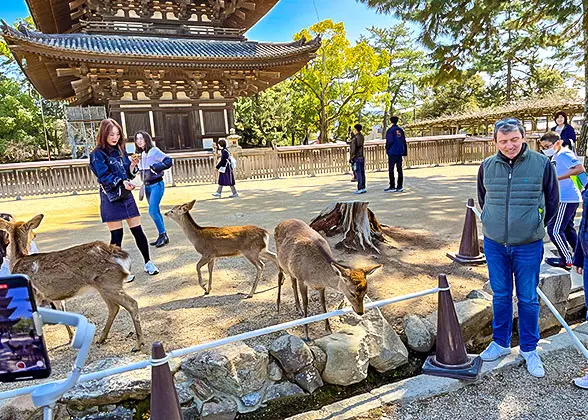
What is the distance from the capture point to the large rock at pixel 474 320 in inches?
142

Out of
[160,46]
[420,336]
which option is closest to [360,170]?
[420,336]

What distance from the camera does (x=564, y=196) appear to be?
4617mm

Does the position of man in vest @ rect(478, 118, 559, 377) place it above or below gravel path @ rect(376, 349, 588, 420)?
above

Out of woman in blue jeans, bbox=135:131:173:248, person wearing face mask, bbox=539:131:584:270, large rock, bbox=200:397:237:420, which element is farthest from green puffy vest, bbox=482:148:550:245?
woman in blue jeans, bbox=135:131:173:248

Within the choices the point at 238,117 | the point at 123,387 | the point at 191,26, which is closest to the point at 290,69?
the point at 191,26

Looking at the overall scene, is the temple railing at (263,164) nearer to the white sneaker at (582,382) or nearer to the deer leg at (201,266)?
the deer leg at (201,266)

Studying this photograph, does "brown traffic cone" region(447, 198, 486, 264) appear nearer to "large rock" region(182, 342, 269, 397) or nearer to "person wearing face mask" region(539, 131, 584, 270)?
"person wearing face mask" region(539, 131, 584, 270)

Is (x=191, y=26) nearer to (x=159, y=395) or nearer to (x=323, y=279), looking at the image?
(x=323, y=279)

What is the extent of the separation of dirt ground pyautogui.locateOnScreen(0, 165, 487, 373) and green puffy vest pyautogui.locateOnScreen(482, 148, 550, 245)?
1.37 metres

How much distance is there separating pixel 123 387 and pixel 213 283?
87.1 inches

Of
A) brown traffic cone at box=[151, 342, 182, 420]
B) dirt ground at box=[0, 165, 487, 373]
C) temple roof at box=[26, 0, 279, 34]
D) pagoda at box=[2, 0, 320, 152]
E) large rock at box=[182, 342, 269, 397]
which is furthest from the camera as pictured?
temple roof at box=[26, 0, 279, 34]

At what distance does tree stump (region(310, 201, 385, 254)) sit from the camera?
5.89 metres

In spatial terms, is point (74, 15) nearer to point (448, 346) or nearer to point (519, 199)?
point (519, 199)

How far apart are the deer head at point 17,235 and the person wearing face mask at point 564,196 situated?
531 cm
